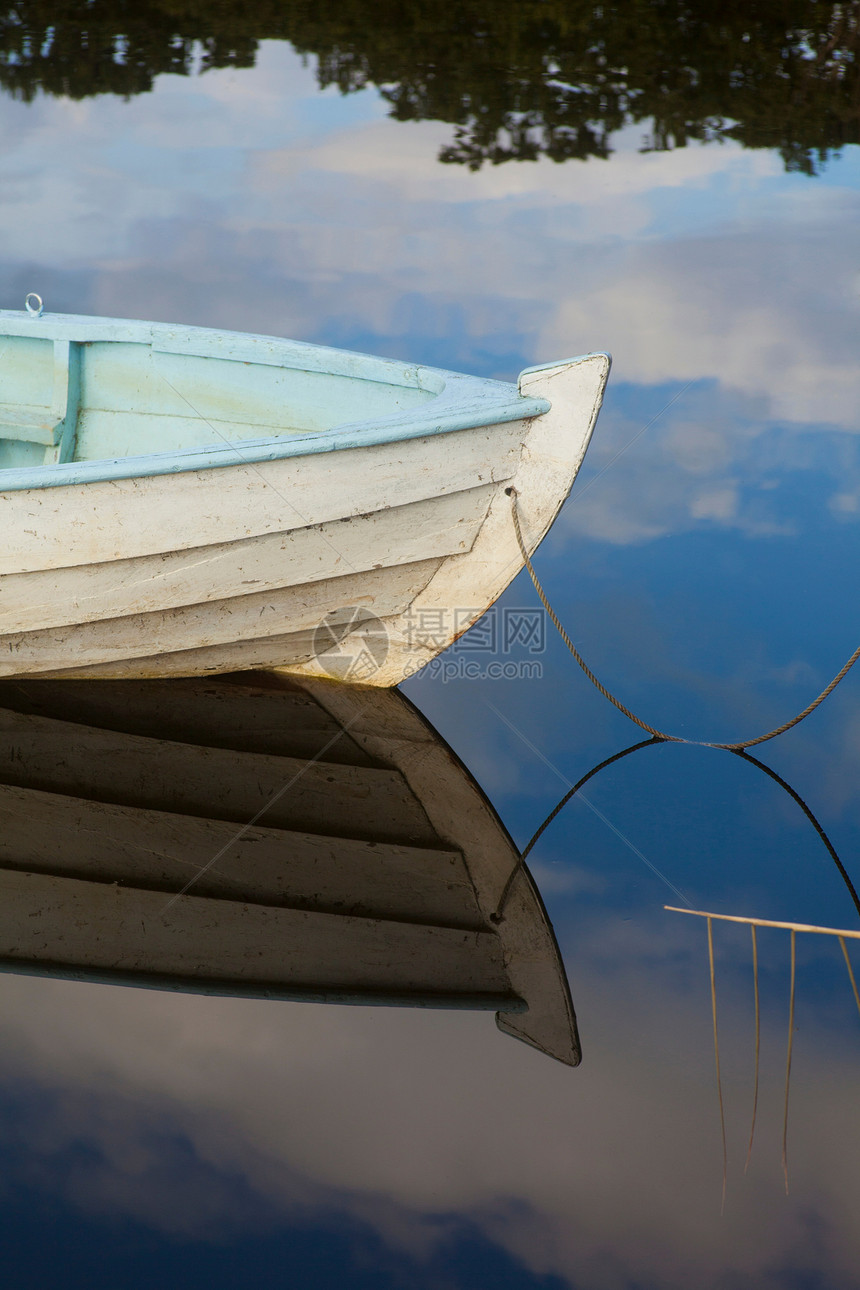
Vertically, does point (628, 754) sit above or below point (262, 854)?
above

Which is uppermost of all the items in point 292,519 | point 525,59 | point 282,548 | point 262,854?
point 525,59

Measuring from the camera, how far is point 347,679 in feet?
12.9

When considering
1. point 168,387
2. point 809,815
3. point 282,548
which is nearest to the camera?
point 809,815

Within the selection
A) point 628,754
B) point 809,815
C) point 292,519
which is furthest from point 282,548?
point 809,815

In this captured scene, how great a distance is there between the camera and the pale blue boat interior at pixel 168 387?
155 inches

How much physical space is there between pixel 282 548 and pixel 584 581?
4.45ft

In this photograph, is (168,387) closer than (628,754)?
No

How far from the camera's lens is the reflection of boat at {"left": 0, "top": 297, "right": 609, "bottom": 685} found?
3.31 meters

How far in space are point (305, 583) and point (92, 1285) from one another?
1928 mm

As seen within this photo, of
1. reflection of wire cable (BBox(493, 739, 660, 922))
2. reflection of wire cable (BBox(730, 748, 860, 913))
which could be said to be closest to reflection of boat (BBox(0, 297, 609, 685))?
reflection of wire cable (BBox(493, 739, 660, 922))

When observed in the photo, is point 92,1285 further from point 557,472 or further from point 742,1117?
point 557,472

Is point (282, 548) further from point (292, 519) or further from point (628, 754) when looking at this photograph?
point (628, 754)

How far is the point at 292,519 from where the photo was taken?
11.1 ft

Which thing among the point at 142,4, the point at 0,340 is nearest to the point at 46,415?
the point at 0,340
